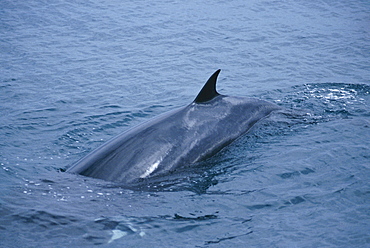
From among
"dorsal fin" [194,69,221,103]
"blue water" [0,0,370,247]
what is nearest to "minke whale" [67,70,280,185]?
"dorsal fin" [194,69,221,103]

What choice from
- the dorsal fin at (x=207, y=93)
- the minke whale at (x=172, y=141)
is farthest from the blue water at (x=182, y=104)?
the dorsal fin at (x=207, y=93)

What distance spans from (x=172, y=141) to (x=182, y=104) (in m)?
5.06

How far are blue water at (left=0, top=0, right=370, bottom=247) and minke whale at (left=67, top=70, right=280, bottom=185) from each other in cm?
25

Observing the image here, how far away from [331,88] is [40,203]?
9324 mm

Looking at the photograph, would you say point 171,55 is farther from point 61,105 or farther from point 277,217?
point 277,217

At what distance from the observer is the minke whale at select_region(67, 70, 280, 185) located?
337 inches

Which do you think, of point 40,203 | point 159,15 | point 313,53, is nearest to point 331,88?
point 313,53

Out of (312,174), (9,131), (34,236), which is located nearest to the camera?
(34,236)

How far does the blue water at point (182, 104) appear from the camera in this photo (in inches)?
297

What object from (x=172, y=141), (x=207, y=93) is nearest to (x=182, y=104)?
(x=207, y=93)

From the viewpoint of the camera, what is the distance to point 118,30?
22.1m

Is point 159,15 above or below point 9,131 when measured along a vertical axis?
above

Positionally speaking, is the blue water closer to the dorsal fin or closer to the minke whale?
the minke whale

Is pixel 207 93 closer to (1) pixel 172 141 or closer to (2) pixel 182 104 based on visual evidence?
(1) pixel 172 141
